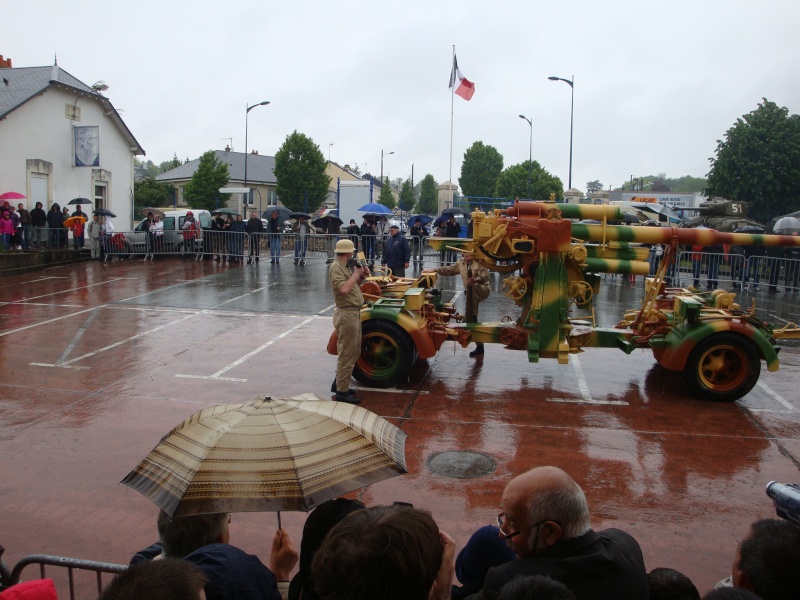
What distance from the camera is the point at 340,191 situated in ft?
111

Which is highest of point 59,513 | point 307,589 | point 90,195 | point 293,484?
point 90,195

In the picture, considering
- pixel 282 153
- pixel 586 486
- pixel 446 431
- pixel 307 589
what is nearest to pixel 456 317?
pixel 446 431

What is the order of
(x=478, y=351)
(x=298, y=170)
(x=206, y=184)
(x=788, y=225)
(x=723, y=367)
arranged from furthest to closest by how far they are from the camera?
(x=298, y=170) → (x=206, y=184) → (x=788, y=225) → (x=478, y=351) → (x=723, y=367)

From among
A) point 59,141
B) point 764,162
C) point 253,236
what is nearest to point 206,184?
point 59,141

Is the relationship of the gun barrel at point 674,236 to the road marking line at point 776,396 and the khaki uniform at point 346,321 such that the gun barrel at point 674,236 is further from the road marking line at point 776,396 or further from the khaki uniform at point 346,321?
the khaki uniform at point 346,321

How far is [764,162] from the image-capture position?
31156 mm

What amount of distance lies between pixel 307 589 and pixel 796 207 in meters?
34.2

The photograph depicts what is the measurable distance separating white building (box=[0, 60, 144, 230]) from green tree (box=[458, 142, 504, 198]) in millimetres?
57111

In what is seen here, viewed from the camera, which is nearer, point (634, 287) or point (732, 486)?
point (732, 486)

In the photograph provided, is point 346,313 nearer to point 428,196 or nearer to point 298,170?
point 298,170

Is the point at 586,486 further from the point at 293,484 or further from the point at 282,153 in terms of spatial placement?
the point at 282,153

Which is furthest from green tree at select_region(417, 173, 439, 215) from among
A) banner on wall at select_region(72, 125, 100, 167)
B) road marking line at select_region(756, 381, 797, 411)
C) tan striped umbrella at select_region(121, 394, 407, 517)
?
tan striped umbrella at select_region(121, 394, 407, 517)

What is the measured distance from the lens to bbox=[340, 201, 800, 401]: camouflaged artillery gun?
839cm

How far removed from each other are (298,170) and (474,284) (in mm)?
47400
